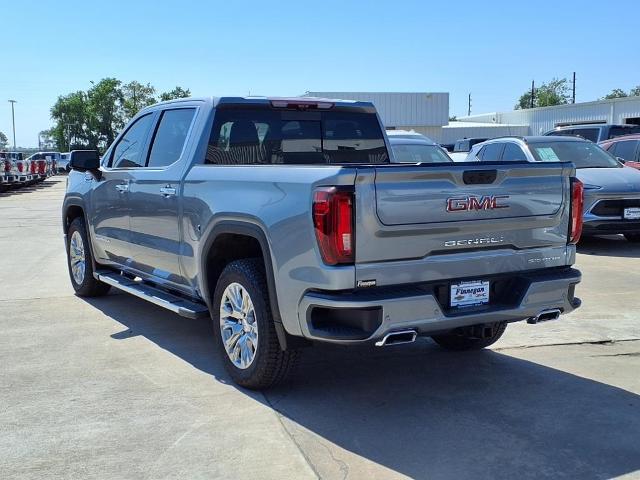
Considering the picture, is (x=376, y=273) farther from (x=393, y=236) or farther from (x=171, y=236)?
(x=171, y=236)

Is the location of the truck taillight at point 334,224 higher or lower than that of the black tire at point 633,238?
higher

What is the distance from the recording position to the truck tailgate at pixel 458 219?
3.94m

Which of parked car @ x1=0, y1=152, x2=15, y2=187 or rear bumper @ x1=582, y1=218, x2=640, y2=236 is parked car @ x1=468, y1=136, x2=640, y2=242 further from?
parked car @ x1=0, y1=152, x2=15, y2=187

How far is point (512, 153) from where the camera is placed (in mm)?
12070

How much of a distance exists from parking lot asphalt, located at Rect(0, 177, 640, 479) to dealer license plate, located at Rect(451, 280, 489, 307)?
70cm

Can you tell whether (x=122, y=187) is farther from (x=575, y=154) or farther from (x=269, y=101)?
(x=575, y=154)

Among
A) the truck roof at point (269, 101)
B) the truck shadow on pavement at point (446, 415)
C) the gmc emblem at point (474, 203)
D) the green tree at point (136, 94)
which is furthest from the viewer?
the green tree at point (136, 94)

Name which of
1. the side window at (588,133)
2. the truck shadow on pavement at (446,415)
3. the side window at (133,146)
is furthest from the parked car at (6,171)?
the truck shadow on pavement at (446,415)

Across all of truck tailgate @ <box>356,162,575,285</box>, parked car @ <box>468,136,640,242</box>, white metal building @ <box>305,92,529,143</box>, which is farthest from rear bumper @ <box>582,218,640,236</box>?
white metal building @ <box>305,92,529,143</box>

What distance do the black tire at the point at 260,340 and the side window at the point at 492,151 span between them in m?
8.56

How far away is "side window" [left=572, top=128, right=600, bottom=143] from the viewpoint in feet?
57.9

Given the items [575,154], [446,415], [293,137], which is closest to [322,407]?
[446,415]

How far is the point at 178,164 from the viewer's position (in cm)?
555

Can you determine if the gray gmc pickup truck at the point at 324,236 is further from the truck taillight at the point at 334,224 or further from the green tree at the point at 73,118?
the green tree at the point at 73,118
